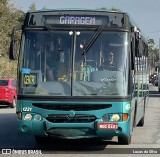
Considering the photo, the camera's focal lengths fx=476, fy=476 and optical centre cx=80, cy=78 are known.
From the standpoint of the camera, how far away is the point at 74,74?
9797 mm

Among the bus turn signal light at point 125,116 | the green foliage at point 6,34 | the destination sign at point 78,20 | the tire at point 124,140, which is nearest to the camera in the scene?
the bus turn signal light at point 125,116

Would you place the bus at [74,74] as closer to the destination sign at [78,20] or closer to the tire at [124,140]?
the destination sign at [78,20]

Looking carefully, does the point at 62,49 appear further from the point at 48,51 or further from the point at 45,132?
the point at 45,132

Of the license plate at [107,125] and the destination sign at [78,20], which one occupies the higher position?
the destination sign at [78,20]

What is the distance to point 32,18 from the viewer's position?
10.3 meters

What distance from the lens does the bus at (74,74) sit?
9602 mm

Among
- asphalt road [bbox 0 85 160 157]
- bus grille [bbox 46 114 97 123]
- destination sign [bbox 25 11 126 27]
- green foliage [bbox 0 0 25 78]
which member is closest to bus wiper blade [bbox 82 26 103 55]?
destination sign [bbox 25 11 126 27]

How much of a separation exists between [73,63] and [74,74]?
24 cm

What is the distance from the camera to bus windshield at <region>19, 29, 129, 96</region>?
9.73 metres

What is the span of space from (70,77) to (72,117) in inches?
32.6

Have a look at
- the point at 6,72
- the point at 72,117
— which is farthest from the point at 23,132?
the point at 6,72

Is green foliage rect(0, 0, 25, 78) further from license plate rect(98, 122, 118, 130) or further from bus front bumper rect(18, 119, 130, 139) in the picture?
license plate rect(98, 122, 118, 130)

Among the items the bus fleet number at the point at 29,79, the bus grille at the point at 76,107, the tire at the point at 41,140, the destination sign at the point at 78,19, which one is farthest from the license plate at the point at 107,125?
the tire at the point at 41,140

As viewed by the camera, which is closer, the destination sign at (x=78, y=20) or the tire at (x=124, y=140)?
the destination sign at (x=78, y=20)
